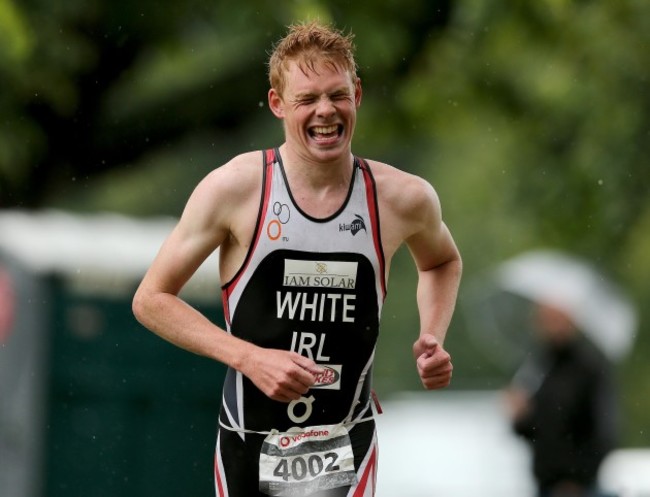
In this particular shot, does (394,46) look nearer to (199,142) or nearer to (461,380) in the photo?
(199,142)

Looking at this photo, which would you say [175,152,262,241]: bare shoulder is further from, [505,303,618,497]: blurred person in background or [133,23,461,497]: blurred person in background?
[505,303,618,497]: blurred person in background

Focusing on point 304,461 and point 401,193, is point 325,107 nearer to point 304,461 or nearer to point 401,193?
point 401,193

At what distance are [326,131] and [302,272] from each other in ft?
1.50

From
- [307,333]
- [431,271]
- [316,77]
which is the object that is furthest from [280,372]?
[431,271]

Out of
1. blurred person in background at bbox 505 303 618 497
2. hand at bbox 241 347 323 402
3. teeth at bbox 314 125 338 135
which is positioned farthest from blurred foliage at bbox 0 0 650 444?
hand at bbox 241 347 323 402

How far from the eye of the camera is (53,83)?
40.1ft

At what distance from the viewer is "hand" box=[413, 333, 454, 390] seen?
18.0ft

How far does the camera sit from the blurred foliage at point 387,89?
12242 millimetres

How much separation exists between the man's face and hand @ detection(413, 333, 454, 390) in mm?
657

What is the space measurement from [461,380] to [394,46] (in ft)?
45.4

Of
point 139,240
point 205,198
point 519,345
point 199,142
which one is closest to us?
point 205,198

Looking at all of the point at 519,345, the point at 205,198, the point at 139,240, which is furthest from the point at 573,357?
the point at 519,345

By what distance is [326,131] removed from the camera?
220 inches

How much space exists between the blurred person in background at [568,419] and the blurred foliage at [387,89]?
2264 mm
